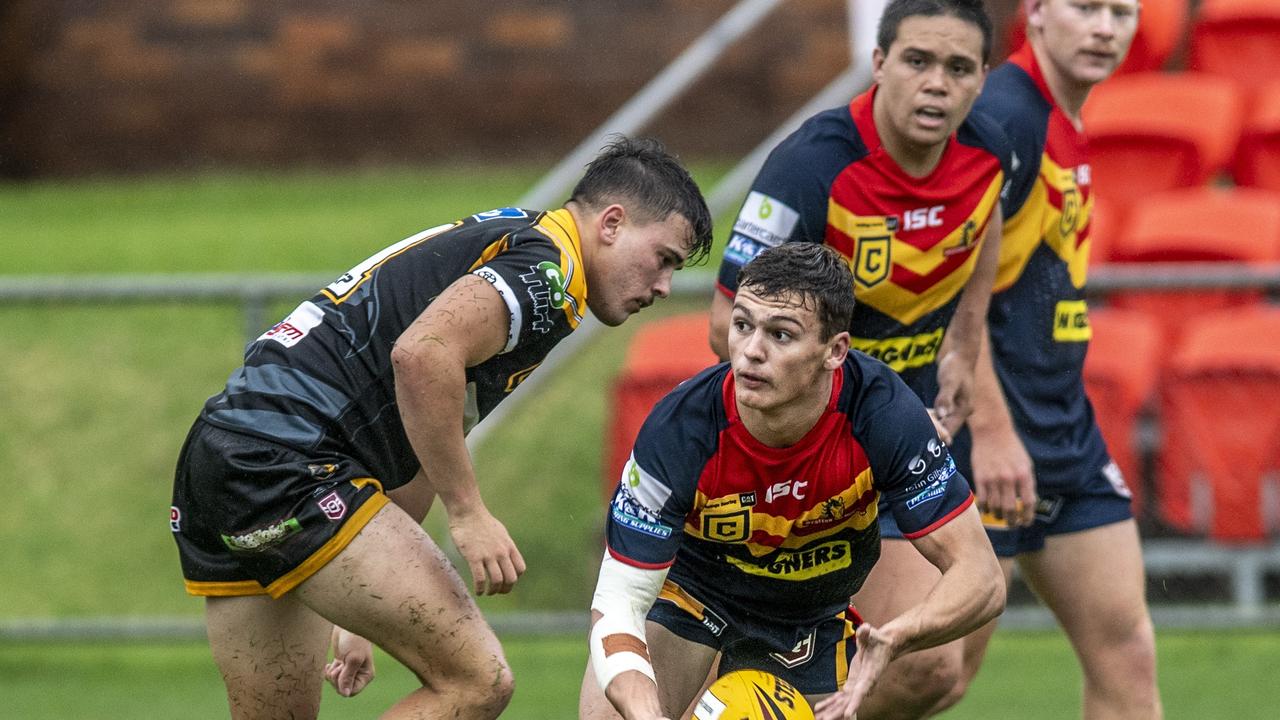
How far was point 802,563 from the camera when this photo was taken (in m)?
4.46

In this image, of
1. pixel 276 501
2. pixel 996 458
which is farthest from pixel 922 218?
pixel 276 501

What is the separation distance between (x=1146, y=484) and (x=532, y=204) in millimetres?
3082

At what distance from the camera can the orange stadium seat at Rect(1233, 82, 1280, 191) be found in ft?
31.4

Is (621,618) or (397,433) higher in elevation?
(397,433)

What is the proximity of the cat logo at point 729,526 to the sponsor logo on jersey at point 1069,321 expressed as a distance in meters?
1.44

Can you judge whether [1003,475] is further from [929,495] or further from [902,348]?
[929,495]

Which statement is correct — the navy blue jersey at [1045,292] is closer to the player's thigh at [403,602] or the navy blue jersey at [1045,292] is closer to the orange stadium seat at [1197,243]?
the player's thigh at [403,602]

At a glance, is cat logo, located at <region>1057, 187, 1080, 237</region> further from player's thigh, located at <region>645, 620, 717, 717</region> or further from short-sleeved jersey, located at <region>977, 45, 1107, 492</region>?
player's thigh, located at <region>645, 620, 717, 717</region>

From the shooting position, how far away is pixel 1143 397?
7676 mm

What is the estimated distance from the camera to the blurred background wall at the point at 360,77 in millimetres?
13695

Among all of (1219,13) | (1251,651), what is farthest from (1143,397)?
(1219,13)

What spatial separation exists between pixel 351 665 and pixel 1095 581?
2.13 meters

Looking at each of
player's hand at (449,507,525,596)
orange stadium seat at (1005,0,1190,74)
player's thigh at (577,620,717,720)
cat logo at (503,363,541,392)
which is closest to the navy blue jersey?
player's thigh at (577,620,717,720)

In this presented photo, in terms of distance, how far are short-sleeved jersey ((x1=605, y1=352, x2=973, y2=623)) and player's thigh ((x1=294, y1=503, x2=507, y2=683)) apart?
402 millimetres
